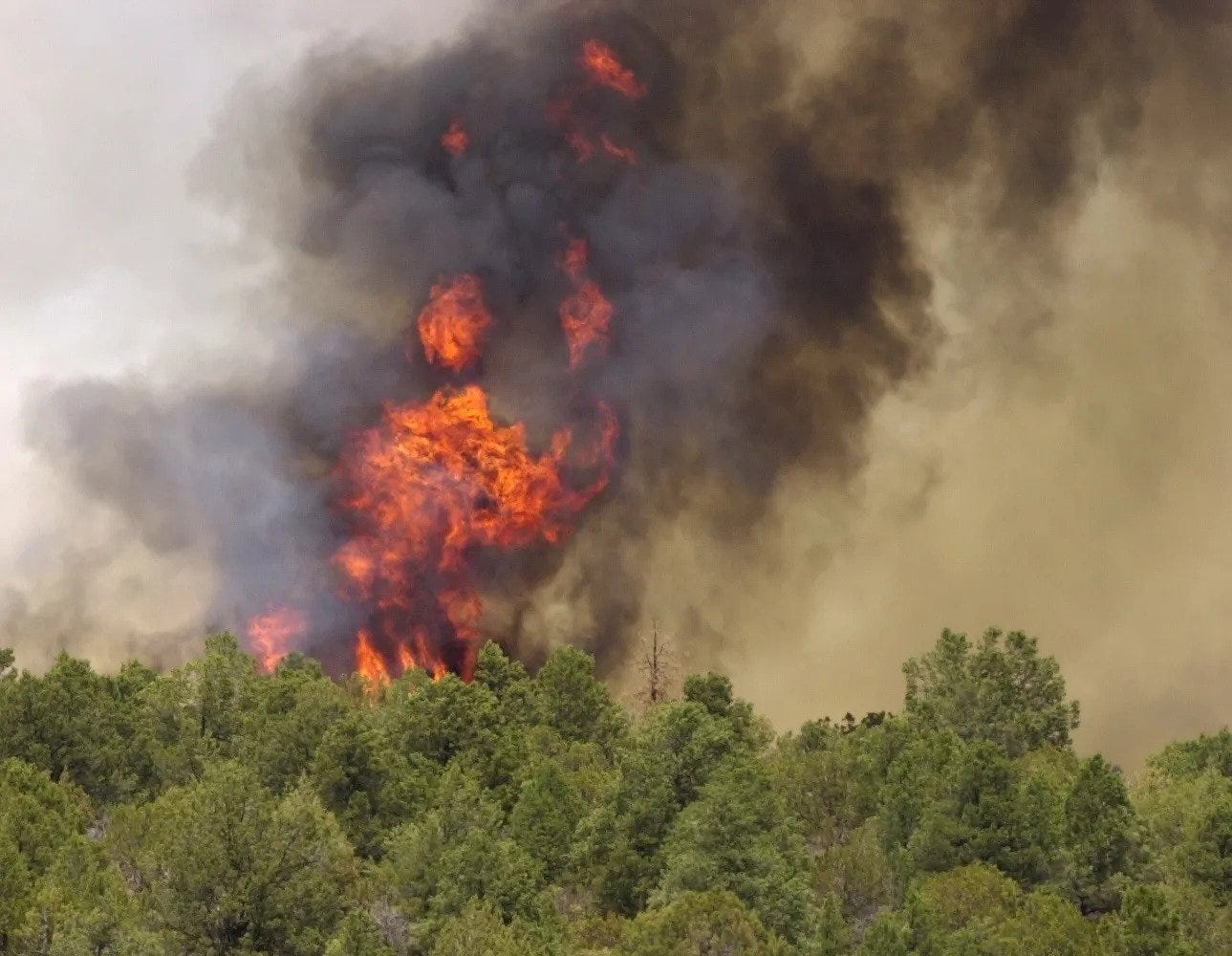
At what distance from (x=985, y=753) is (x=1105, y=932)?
19304mm

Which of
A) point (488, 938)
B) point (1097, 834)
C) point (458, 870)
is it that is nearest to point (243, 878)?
point (458, 870)

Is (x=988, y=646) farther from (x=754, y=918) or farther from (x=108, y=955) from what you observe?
(x=108, y=955)

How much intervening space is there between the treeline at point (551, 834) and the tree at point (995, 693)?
2.61 m

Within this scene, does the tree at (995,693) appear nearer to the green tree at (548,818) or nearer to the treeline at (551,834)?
the treeline at (551,834)

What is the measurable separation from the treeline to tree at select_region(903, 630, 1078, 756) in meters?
2.61

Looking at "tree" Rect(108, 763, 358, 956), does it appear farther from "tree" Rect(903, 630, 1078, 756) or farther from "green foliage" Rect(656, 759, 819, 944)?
"tree" Rect(903, 630, 1078, 756)

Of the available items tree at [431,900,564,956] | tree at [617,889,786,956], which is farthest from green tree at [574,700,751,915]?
tree at [431,900,564,956]

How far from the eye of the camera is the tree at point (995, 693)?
153 m

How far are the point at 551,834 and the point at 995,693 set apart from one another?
185 ft

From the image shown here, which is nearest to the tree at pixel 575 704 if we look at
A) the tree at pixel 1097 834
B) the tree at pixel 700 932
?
the tree at pixel 1097 834

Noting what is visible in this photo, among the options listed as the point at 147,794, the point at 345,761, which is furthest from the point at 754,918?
the point at 147,794

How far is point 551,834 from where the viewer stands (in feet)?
364

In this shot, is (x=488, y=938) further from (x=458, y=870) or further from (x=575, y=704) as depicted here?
(x=575, y=704)

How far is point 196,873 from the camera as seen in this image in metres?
89.6
